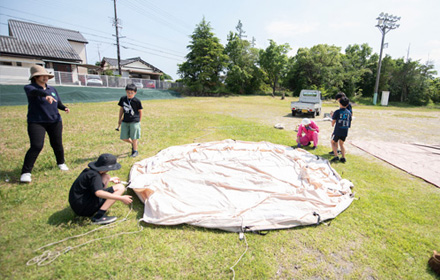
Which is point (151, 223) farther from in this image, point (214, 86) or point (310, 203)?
point (214, 86)

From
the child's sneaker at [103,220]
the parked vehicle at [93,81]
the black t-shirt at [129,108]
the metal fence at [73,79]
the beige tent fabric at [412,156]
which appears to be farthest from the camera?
the parked vehicle at [93,81]

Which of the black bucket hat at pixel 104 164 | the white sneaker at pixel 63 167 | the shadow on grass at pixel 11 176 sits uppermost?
the black bucket hat at pixel 104 164

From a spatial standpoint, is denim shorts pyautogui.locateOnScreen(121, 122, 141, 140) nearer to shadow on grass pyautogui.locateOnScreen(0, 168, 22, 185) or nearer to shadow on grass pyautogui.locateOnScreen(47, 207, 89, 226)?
shadow on grass pyautogui.locateOnScreen(0, 168, 22, 185)

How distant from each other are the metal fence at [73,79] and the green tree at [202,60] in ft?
12.7

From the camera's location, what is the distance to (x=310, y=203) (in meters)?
3.35

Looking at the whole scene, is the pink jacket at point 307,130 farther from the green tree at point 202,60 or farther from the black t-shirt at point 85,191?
the green tree at point 202,60

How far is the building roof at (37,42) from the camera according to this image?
2070cm

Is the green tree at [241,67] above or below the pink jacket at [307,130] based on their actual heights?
above

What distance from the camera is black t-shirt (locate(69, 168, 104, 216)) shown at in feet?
8.70

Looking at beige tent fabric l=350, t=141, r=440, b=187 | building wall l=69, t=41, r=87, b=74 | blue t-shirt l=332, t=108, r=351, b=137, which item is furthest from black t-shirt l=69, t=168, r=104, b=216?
building wall l=69, t=41, r=87, b=74

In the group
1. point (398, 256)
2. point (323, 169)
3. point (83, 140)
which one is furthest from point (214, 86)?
point (398, 256)

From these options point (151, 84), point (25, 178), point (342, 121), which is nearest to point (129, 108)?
point (25, 178)

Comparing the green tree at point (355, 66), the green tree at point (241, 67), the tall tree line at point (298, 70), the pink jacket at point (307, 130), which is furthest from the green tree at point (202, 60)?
the pink jacket at point (307, 130)

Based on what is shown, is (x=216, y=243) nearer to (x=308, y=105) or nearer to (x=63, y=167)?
(x=63, y=167)
